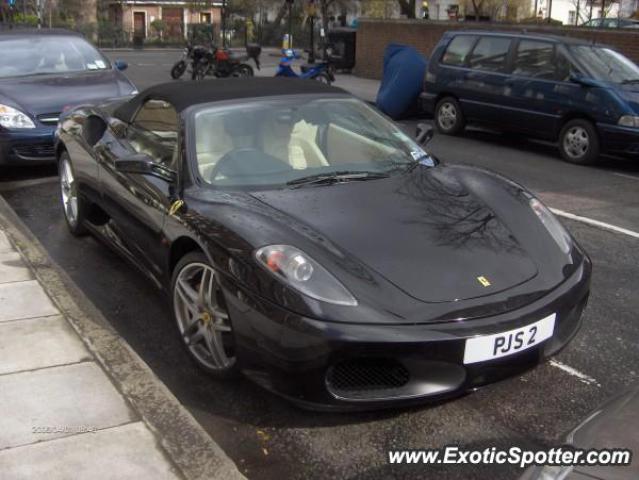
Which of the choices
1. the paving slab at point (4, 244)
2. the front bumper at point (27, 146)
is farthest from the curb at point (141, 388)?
the front bumper at point (27, 146)

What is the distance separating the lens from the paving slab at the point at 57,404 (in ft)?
10.1

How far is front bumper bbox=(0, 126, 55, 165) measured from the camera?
25.1 ft

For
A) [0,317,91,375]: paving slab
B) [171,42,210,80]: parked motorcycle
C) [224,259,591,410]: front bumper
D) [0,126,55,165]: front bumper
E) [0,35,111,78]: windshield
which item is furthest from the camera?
[171,42,210,80]: parked motorcycle

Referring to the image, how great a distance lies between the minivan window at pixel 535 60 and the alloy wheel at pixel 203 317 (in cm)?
791

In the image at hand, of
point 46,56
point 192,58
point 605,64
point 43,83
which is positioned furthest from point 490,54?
point 192,58

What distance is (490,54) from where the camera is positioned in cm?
1123

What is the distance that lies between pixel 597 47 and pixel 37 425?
31.5 ft

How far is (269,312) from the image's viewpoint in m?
3.09

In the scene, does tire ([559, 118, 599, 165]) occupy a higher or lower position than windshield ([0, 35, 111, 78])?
lower

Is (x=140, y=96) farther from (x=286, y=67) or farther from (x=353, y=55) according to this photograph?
(x=353, y=55)

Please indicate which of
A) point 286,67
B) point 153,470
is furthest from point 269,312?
point 286,67

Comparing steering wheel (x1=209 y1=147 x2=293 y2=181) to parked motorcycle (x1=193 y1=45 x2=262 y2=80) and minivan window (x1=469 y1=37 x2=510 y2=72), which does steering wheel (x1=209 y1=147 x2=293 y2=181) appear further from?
parked motorcycle (x1=193 y1=45 x2=262 y2=80)

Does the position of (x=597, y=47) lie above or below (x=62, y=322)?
above

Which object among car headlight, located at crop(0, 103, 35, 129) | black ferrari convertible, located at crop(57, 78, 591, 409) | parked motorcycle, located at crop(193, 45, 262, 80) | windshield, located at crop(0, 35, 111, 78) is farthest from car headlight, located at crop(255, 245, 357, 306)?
parked motorcycle, located at crop(193, 45, 262, 80)
